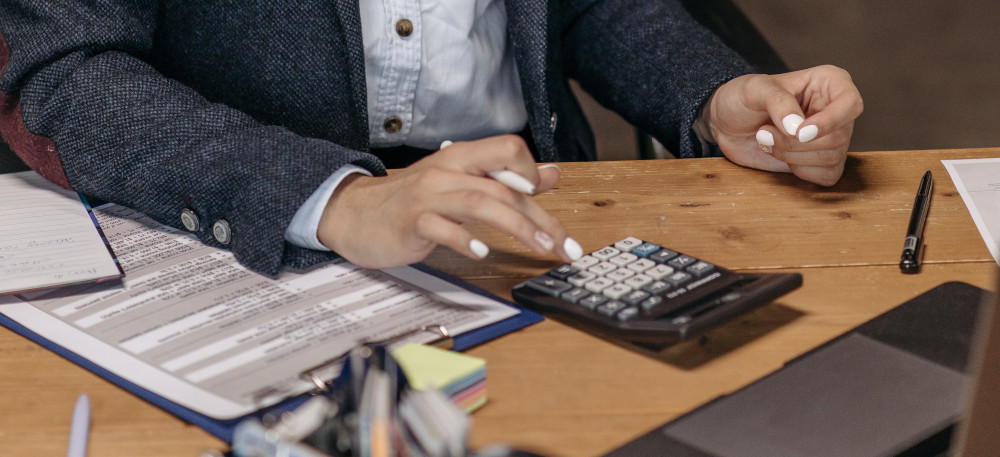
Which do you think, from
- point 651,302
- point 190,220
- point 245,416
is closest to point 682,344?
point 651,302

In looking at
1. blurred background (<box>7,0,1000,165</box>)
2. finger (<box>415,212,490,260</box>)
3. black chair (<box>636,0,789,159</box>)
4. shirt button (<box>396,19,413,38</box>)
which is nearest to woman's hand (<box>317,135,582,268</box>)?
finger (<box>415,212,490,260</box>)

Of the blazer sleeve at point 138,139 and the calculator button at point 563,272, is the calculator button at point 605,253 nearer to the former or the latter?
the calculator button at point 563,272

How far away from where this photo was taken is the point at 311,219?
2.10 feet

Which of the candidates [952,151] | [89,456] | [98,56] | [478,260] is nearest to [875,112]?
[952,151]

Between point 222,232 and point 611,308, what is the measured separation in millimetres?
311

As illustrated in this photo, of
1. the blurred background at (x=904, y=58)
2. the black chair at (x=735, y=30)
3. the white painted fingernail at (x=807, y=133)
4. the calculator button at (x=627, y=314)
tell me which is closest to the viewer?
the calculator button at (x=627, y=314)

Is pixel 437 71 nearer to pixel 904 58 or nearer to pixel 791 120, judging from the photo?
pixel 791 120

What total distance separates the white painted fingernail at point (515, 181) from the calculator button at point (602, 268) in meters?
0.06

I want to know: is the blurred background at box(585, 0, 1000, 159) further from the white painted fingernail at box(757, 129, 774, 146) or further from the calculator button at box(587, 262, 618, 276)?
the calculator button at box(587, 262, 618, 276)

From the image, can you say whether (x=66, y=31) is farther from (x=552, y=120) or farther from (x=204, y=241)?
(x=552, y=120)

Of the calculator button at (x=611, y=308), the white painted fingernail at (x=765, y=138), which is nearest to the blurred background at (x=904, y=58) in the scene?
the white painted fingernail at (x=765, y=138)

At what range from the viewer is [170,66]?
0.93 metres

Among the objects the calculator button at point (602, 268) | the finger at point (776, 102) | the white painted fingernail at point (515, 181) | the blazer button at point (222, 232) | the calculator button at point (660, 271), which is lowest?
the blazer button at point (222, 232)

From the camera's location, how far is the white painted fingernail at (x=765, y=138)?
79 centimetres
